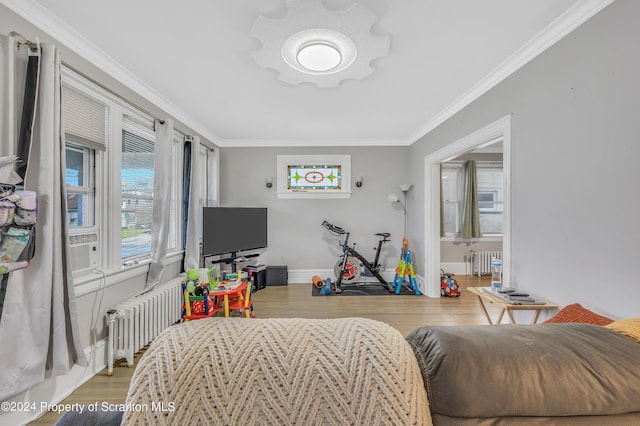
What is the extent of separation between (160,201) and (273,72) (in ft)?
5.76

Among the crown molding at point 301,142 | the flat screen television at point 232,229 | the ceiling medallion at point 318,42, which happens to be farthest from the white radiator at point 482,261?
the ceiling medallion at point 318,42

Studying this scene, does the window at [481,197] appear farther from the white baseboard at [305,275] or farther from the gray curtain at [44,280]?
the gray curtain at [44,280]

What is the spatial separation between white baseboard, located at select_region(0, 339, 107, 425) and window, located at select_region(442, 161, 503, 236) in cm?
545

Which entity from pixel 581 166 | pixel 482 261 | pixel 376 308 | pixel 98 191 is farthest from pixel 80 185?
pixel 482 261

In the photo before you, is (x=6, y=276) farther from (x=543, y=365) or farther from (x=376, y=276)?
(x=376, y=276)

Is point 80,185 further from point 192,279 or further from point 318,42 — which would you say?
point 318,42

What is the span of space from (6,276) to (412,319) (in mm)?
3377

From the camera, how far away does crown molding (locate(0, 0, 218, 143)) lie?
1.48 metres

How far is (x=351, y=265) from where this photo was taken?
4094mm

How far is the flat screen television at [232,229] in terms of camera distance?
3303mm

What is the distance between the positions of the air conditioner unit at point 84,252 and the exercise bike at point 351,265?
2924 mm

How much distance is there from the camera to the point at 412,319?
2.93 meters

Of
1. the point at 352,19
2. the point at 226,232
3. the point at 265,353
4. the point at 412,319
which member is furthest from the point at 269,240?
the point at 265,353

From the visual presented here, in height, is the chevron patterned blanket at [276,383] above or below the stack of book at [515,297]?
above
